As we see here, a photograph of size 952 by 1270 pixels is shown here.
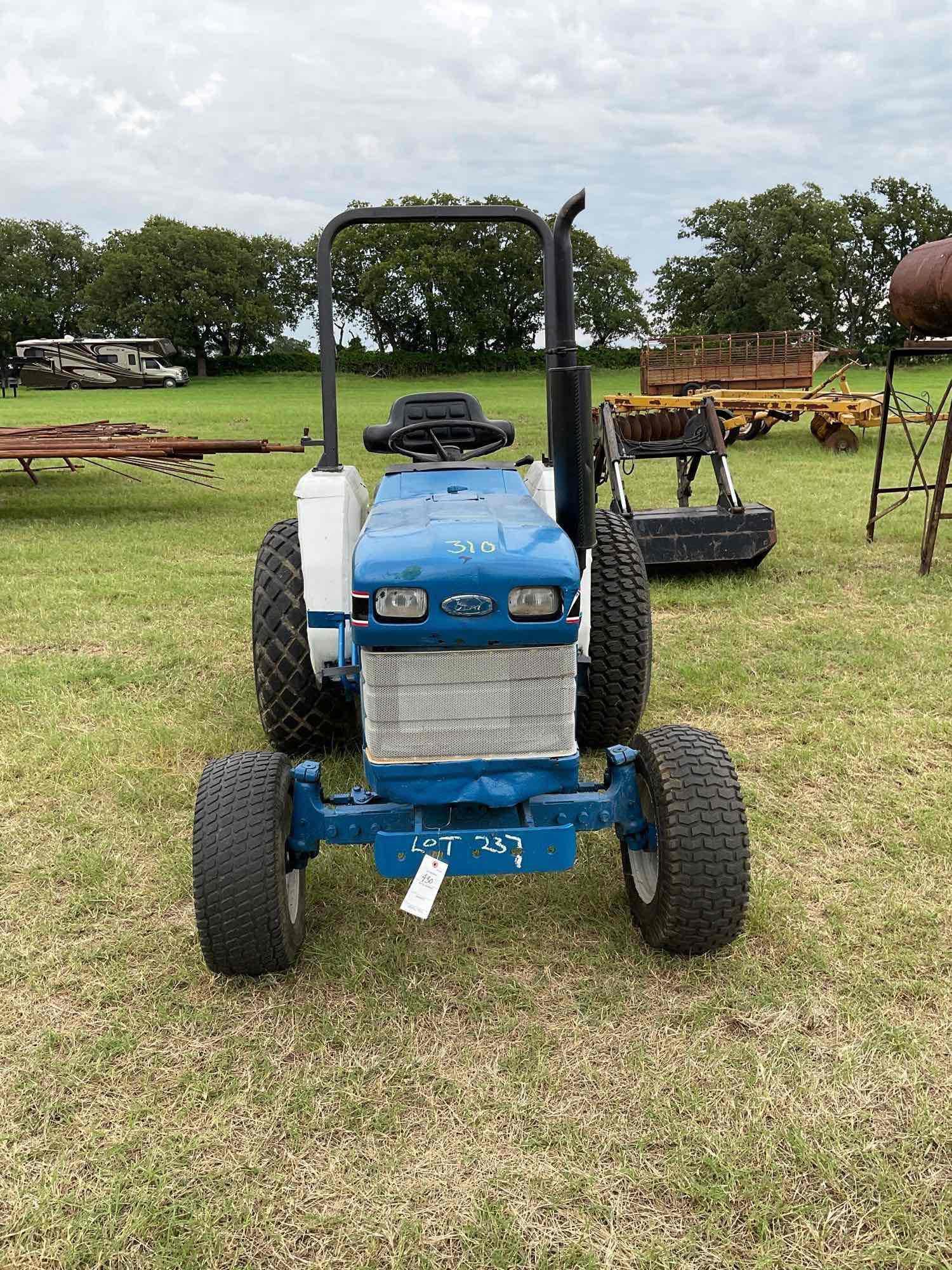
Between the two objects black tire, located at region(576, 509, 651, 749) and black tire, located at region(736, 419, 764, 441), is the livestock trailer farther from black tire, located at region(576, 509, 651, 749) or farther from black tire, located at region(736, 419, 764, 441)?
black tire, located at region(576, 509, 651, 749)

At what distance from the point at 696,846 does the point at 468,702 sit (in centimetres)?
65

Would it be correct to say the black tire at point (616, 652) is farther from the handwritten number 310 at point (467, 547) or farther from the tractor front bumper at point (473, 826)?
the handwritten number 310 at point (467, 547)

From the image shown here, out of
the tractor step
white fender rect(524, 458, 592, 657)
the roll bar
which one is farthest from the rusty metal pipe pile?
the roll bar

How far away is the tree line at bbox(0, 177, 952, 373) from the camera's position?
139 feet

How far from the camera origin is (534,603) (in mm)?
2291

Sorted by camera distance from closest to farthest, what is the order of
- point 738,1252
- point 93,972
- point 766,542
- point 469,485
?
point 738,1252 → point 93,972 → point 469,485 → point 766,542

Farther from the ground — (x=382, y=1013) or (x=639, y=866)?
(x=639, y=866)

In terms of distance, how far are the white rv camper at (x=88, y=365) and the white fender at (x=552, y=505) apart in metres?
36.5

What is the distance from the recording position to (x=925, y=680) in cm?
454

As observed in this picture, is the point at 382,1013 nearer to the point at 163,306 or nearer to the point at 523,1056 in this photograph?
the point at 523,1056

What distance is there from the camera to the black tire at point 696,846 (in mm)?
2414

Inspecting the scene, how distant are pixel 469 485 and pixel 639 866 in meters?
1.29

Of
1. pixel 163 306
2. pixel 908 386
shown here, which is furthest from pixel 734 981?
pixel 163 306

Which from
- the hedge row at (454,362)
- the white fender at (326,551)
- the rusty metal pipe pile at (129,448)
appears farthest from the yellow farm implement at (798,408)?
the hedge row at (454,362)
